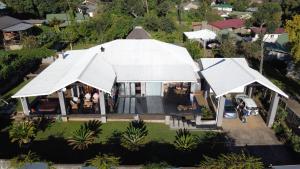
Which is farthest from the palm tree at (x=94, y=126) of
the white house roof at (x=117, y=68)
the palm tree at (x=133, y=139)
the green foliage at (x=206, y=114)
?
the green foliage at (x=206, y=114)

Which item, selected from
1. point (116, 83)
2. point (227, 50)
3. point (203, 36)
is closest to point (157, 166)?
point (116, 83)

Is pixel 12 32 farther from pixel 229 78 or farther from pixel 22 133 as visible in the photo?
pixel 229 78

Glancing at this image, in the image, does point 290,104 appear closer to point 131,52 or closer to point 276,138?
point 276,138

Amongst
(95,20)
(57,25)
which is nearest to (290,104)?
(95,20)

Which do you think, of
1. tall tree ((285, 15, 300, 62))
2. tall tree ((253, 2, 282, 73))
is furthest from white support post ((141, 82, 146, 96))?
tall tree ((253, 2, 282, 73))

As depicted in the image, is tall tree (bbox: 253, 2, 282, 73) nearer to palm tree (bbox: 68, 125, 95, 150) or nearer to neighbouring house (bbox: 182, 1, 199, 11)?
neighbouring house (bbox: 182, 1, 199, 11)

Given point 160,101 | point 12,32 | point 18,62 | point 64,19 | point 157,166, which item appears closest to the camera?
point 157,166
